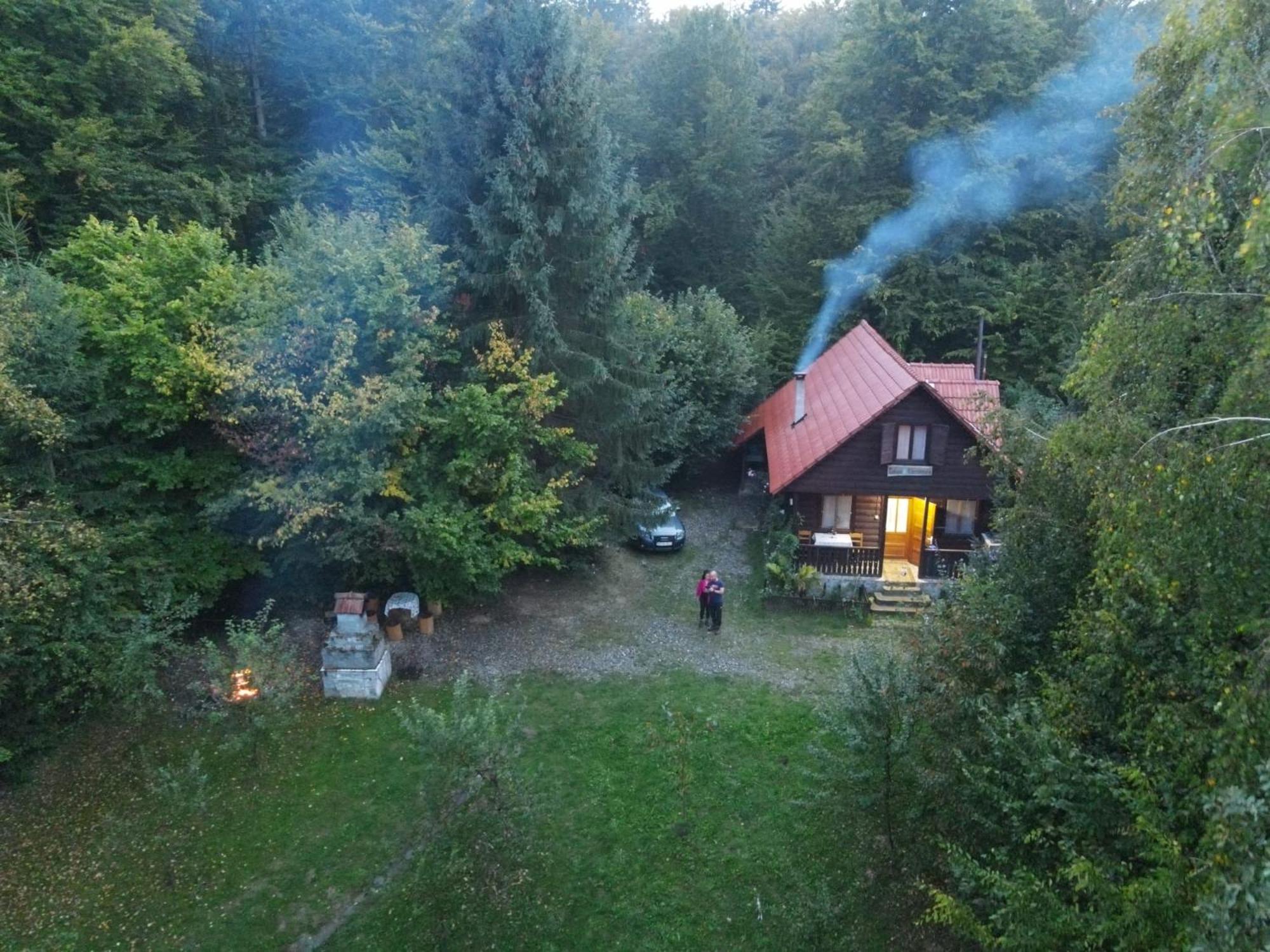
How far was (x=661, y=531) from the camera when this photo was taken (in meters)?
19.6

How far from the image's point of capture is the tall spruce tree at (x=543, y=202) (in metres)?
14.8

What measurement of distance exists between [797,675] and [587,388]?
290 inches

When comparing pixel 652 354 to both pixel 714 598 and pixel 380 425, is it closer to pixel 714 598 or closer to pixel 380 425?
pixel 714 598

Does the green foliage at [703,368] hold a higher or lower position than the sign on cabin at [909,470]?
higher

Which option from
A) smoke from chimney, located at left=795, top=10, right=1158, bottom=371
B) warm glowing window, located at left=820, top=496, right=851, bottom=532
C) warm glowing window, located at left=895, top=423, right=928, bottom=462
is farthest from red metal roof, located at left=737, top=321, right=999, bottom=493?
smoke from chimney, located at left=795, top=10, right=1158, bottom=371

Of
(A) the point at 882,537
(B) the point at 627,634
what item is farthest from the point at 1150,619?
(A) the point at 882,537

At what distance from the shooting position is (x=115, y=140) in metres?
20.1

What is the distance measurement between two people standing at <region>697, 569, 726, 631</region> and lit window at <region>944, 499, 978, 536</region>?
664cm

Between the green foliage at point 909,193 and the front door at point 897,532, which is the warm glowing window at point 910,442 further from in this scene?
the green foliage at point 909,193

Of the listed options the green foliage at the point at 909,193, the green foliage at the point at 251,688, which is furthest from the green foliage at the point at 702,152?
the green foliage at the point at 251,688

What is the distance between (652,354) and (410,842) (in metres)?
11.6

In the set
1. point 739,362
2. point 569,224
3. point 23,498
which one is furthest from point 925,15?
point 23,498

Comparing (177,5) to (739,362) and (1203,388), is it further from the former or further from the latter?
(1203,388)

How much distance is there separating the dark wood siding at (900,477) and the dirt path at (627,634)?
2972 mm
